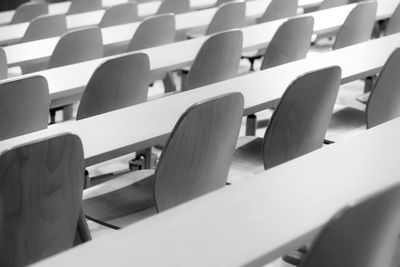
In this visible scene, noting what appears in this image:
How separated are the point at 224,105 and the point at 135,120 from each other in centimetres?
45

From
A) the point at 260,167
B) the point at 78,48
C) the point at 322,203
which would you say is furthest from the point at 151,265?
the point at 78,48

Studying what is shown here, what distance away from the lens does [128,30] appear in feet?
16.1

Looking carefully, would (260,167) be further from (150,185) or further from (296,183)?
(296,183)

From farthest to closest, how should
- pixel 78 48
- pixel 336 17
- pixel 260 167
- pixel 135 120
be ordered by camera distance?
pixel 336 17, pixel 78 48, pixel 260 167, pixel 135 120

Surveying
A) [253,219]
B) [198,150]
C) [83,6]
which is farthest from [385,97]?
[83,6]

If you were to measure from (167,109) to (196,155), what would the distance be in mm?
464

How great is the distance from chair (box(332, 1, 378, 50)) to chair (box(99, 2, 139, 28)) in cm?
170

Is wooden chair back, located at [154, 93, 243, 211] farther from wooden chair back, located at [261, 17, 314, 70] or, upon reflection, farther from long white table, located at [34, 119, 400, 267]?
wooden chair back, located at [261, 17, 314, 70]

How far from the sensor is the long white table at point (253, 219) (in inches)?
64.9

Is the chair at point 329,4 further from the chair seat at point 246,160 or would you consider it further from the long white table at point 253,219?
the long white table at point 253,219

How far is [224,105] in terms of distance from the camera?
2.48 meters

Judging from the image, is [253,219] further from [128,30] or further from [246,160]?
[128,30]

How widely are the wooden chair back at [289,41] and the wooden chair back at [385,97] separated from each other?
107 centimetres

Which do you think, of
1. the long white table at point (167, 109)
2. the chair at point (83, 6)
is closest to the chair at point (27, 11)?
the chair at point (83, 6)
